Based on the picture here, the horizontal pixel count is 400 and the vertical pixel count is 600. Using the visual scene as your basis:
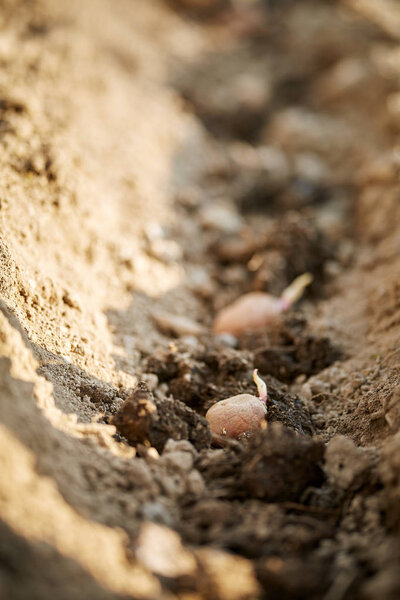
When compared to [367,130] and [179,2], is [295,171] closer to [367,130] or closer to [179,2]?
[367,130]

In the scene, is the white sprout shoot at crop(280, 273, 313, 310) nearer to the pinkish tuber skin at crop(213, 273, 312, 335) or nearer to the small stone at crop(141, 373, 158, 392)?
the pinkish tuber skin at crop(213, 273, 312, 335)

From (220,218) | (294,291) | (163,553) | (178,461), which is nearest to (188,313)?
(294,291)

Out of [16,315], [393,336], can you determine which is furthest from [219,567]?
[393,336]

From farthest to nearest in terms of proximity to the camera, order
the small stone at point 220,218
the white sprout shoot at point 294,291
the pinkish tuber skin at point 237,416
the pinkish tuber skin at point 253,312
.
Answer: the small stone at point 220,218 < the white sprout shoot at point 294,291 < the pinkish tuber skin at point 253,312 < the pinkish tuber skin at point 237,416

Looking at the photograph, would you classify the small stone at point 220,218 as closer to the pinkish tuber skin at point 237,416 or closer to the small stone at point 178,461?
the pinkish tuber skin at point 237,416

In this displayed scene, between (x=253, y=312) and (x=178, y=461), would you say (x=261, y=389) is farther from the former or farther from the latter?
(x=253, y=312)

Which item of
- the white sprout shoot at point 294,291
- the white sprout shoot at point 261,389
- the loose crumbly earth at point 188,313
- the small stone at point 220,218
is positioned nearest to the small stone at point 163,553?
the loose crumbly earth at point 188,313

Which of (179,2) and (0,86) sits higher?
(179,2)
